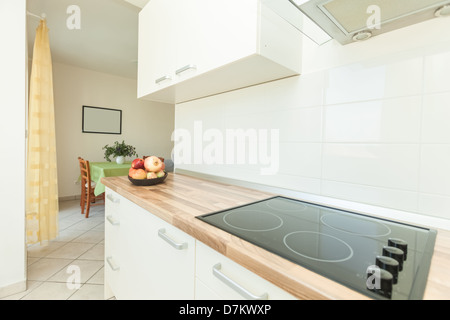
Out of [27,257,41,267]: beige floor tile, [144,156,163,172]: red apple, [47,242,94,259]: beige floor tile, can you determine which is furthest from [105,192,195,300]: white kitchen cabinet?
[27,257,41,267]: beige floor tile

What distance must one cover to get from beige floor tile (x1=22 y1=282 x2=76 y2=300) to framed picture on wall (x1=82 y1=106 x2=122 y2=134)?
3.07m

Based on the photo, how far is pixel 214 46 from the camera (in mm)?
924

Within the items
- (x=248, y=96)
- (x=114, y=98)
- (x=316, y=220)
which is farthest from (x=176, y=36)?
(x=114, y=98)

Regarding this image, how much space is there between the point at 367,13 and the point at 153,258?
1.16 metres

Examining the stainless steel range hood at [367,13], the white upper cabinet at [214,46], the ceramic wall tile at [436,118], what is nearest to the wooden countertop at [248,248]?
the ceramic wall tile at [436,118]

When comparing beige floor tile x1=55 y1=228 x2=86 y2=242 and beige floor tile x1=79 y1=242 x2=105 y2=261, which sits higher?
beige floor tile x1=55 y1=228 x2=86 y2=242

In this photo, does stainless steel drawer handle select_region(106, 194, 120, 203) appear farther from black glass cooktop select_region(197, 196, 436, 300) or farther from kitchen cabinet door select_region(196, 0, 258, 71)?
kitchen cabinet door select_region(196, 0, 258, 71)

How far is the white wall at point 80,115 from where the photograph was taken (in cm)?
375

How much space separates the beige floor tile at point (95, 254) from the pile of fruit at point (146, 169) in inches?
49.0

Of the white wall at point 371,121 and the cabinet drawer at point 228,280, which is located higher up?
the white wall at point 371,121

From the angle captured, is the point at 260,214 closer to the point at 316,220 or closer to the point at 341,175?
the point at 316,220

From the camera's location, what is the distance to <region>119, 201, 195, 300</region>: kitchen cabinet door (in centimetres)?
71

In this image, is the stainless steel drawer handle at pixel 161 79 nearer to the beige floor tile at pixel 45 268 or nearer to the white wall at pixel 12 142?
the white wall at pixel 12 142

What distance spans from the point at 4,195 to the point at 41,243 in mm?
1065
